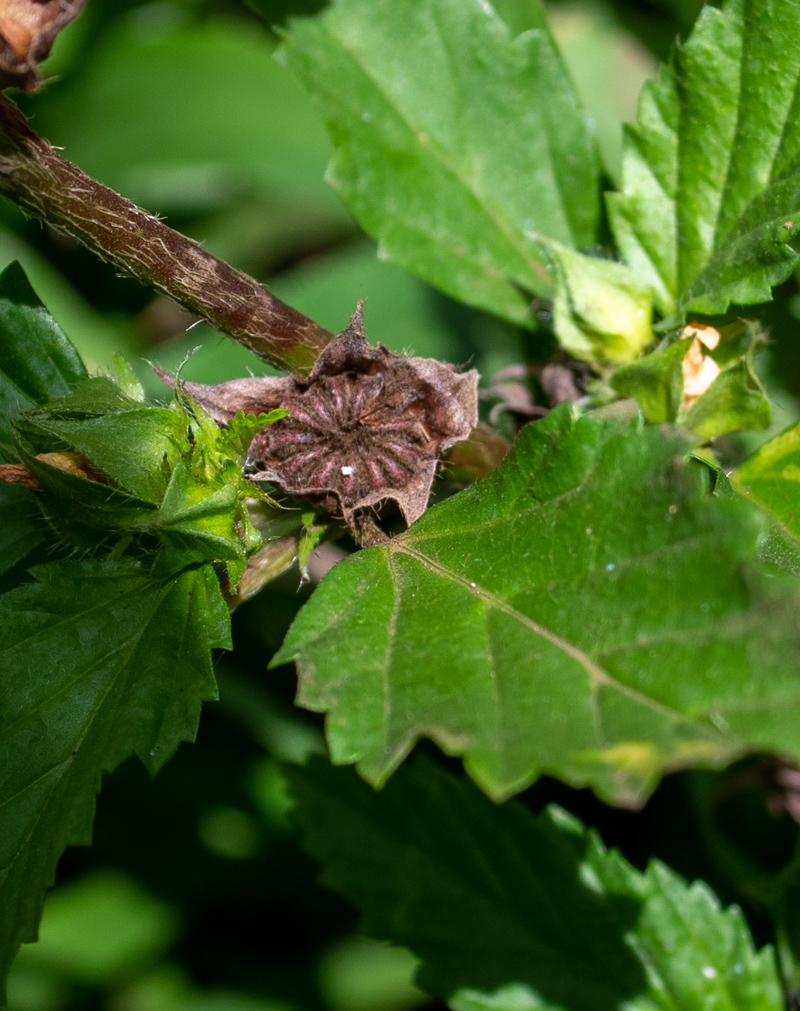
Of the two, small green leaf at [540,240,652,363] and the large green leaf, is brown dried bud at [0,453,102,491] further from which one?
the large green leaf

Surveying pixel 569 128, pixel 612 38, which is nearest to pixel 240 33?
pixel 612 38

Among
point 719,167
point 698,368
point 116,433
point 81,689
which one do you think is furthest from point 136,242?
point 719,167

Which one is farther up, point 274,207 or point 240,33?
point 240,33

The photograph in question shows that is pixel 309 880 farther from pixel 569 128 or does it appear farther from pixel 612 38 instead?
pixel 612 38

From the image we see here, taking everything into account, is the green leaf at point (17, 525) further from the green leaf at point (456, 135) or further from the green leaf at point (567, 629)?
the green leaf at point (456, 135)

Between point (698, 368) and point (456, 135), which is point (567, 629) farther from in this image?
point (456, 135)

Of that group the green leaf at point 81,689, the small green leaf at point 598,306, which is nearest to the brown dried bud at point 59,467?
the green leaf at point 81,689
